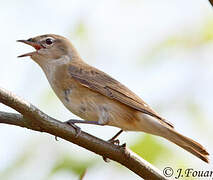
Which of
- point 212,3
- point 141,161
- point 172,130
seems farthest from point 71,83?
point 212,3

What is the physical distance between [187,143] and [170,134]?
9.1 inches

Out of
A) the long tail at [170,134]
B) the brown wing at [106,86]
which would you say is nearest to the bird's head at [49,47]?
the brown wing at [106,86]

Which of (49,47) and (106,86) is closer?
(106,86)

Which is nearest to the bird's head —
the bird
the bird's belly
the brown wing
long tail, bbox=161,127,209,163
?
the bird

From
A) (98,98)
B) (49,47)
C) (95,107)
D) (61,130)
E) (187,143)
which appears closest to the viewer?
(61,130)

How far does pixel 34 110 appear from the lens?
10.5ft

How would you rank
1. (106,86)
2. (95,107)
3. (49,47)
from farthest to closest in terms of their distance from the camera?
1. (49,47)
2. (106,86)
3. (95,107)

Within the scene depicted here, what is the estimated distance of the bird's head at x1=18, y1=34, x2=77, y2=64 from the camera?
5.52 meters

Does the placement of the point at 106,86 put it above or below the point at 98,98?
above

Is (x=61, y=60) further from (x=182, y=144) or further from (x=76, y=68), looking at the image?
(x=182, y=144)

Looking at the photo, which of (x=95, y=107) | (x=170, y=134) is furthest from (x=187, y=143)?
(x=95, y=107)

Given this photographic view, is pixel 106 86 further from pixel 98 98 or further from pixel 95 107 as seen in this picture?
pixel 95 107

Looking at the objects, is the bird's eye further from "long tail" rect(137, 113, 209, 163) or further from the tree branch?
the tree branch

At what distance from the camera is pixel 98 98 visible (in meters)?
5.09
